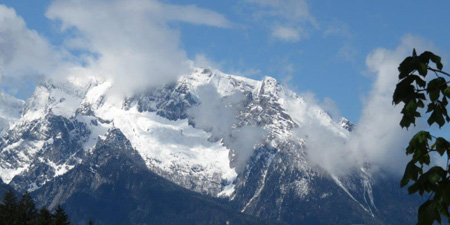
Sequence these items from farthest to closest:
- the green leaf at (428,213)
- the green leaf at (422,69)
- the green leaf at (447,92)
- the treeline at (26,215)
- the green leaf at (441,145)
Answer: the treeline at (26,215) < the green leaf at (447,92) < the green leaf at (422,69) < the green leaf at (441,145) < the green leaf at (428,213)

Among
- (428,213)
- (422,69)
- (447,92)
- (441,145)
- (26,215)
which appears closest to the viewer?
(428,213)

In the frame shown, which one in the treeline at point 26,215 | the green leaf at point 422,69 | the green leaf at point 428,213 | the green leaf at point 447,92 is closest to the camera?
the green leaf at point 428,213

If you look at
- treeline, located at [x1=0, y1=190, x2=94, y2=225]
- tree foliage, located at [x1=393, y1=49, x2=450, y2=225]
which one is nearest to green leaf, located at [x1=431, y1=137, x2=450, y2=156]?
tree foliage, located at [x1=393, y1=49, x2=450, y2=225]

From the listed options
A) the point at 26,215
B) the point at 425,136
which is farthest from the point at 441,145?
the point at 26,215

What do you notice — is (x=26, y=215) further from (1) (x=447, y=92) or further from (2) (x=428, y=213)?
(2) (x=428, y=213)

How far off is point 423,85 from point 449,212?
2196mm

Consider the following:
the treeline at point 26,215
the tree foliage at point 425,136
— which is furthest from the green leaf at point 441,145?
the treeline at point 26,215

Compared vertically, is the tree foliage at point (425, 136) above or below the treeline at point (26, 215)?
below

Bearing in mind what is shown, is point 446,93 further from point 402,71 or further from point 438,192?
point 438,192

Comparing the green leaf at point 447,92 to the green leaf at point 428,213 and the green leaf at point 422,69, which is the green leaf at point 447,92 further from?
the green leaf at point 428,213

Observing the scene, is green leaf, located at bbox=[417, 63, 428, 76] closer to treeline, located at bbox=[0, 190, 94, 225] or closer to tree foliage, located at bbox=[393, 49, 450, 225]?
tree foliage, located at bbox=[393, 49, 450, 225]

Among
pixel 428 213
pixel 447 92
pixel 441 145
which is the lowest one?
pixel 428 213

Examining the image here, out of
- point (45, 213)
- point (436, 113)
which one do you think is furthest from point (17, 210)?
point (436, 113)

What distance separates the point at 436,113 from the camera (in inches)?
554
